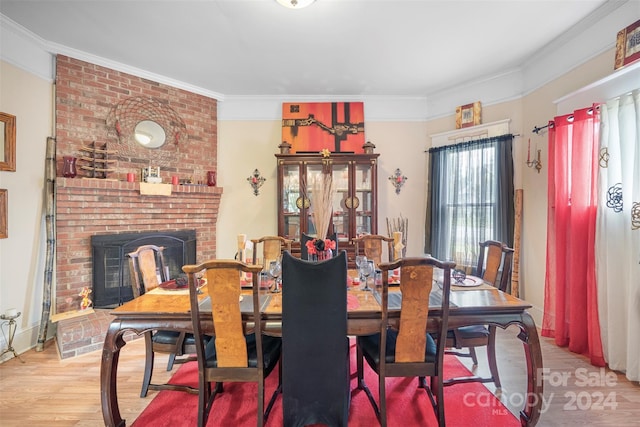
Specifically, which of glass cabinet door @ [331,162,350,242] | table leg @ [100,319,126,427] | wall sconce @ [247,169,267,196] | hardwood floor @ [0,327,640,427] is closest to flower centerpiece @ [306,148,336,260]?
table leg @ [100,319,126,427]

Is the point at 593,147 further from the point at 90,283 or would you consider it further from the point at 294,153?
the point at 90,283

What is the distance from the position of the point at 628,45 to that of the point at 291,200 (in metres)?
3.31

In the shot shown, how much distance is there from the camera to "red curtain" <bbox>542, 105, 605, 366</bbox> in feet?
7.38

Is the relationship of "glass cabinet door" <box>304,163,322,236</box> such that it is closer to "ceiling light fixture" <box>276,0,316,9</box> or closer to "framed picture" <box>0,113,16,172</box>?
"ceiling light fixture" <box>276,0,316,9</box>

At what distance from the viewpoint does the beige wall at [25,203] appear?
2434 millimetres

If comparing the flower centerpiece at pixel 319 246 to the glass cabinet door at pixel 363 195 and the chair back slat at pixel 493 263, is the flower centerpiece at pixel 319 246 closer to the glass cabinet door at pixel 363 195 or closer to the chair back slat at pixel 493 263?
the chair back slat at pixel 493 263

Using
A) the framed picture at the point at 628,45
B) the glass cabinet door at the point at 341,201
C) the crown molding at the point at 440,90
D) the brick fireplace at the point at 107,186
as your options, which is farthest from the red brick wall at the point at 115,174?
the framed picture at the point at 628,45

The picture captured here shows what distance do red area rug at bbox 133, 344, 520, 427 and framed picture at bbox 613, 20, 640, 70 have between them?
2619 mm

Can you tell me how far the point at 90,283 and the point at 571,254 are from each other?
458 cm

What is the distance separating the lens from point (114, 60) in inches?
119

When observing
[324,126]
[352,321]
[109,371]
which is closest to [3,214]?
[109,371]

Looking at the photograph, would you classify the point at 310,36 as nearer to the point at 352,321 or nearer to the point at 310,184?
the point at 310,184

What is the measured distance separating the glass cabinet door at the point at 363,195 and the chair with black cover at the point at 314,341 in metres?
2.37

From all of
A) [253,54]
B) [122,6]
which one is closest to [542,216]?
[253,54]
